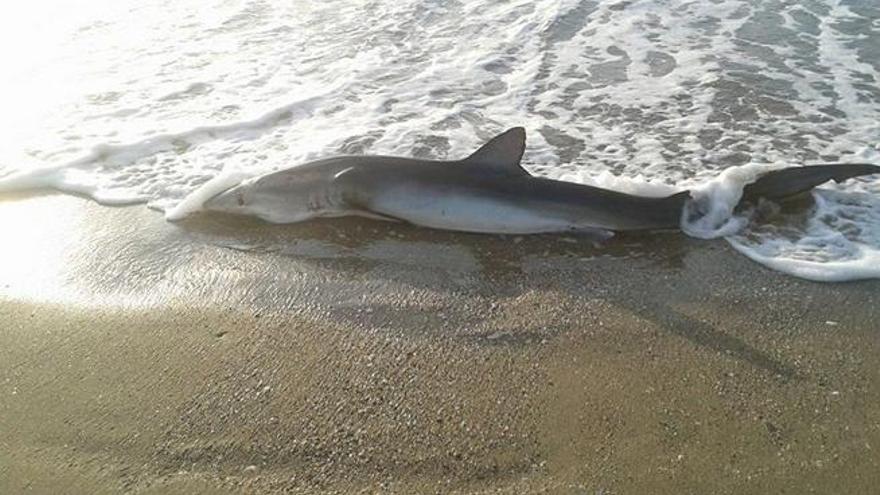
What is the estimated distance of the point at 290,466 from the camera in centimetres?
269

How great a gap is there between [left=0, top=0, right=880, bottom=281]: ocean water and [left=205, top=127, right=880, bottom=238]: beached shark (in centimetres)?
24

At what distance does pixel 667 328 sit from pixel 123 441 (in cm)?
253

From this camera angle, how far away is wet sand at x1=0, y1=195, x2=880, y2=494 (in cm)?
265

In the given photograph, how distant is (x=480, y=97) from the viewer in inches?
237

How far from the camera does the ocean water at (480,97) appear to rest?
4680 millimetres

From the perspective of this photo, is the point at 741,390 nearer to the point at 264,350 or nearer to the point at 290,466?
the point at 290,466

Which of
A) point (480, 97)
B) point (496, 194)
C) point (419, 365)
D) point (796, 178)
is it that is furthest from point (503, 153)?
point (480, 97)

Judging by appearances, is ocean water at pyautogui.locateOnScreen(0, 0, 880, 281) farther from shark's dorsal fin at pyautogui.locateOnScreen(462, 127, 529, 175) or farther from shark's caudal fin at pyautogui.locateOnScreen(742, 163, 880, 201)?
shark's dorsal fin at pyautogui.locateOnScreen(462, 127, 529, 175)

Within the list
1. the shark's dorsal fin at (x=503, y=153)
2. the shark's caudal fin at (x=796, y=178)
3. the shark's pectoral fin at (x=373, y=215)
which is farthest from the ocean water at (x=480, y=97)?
the shark's pectoral fin at (x=373, y=215)

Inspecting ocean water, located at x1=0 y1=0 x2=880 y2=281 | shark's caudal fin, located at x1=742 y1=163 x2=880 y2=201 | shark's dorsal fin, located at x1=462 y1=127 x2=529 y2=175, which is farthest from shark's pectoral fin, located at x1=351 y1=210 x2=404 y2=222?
shark's caudal fin, located at x1=742 y1=163 x2=880 y2=201

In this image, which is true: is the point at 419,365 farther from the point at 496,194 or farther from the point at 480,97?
the point at 480,97

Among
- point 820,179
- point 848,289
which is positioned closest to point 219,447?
point 848,289

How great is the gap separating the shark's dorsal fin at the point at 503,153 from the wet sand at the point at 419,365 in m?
0.46

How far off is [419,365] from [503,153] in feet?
4.71
